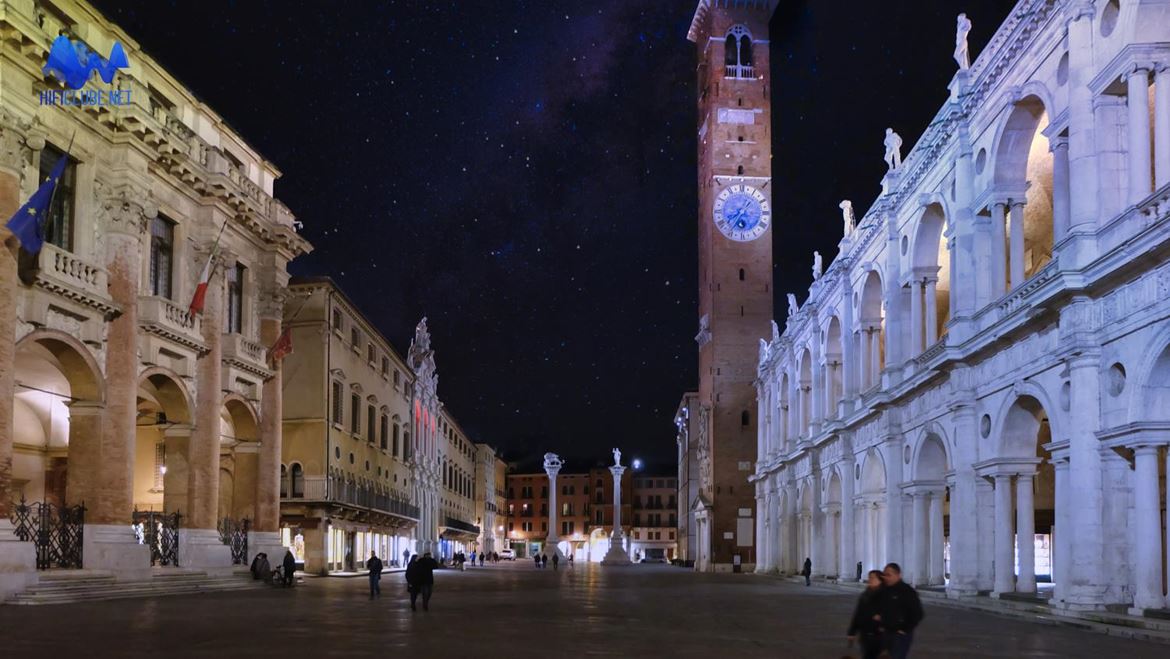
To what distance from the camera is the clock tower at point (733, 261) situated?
3100 inches

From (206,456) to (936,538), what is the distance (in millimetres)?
22156

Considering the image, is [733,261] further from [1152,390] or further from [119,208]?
[1152,390]

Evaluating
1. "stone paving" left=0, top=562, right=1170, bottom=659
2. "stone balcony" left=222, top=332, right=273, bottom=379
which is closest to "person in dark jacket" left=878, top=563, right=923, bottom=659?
"stone paving" left=0, top=562, right=1170, bottom=659

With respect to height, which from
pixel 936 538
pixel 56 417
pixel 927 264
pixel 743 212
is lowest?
pixel 936 538

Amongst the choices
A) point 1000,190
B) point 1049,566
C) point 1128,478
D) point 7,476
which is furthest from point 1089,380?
point 1049,566

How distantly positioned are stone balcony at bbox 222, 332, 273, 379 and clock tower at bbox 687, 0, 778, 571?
143 ft

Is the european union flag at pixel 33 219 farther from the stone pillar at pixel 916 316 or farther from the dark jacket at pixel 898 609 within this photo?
the stone pillar at pixel 916 316

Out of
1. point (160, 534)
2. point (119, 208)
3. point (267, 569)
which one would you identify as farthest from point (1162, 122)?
point (267, 569)

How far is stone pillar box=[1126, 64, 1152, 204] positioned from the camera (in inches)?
870

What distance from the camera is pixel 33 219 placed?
25.0 m

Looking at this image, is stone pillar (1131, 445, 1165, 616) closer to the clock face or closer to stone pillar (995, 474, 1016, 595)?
stone pillar (995, 474, 1016, 595)

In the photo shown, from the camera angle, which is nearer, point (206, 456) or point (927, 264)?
point (206, 456)

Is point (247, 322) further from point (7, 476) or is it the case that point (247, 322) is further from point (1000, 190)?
point (1000, 190)

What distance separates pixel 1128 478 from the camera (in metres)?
22.7
